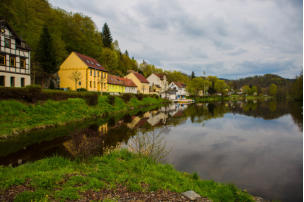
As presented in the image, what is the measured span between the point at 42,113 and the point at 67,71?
2258cm

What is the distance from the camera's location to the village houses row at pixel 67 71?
24.8 meters

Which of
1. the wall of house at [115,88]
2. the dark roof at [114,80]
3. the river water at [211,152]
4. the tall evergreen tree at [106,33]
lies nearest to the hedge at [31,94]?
the river water at [211,152]

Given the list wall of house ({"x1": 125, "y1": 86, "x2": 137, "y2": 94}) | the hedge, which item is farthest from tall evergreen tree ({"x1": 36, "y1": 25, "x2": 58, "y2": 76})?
wall of house ({"x1": 125, "y1": 86, "x2": 137, "y2": 94})

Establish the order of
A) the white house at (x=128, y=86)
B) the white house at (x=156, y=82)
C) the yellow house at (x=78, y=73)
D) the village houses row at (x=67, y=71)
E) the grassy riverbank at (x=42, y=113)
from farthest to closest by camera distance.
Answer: the white house at (x=156, y=82)
the white house at (x=128, y=86)
the yellow house at (x=78, y=73)
the village houses row at (x=67, y=71)
the grassy riverbank at (x=42, y=113)

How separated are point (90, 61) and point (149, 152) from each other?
36.3 m

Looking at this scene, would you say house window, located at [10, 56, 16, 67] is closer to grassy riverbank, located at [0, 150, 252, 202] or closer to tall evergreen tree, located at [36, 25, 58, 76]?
tall evergreen tree, located at [36, 25, 58, 76]

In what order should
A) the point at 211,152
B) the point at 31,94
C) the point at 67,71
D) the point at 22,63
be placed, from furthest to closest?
the point at 67,71
the point at 22,63
the point at 31,94
the point at 211,152

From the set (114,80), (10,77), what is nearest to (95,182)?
(10,77)

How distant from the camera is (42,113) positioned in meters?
18.2

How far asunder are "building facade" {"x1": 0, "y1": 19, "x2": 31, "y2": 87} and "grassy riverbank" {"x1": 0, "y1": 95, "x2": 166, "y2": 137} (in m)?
10.7

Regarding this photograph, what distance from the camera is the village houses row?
2477 centimetres

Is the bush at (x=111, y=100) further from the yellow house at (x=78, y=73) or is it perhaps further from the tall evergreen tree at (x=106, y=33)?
the tall evergreen tree at (x=106, y=33)

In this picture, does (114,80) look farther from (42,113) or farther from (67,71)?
(42,113)

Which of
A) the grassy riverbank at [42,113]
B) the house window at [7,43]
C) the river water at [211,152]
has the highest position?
the house window at [7,43]
